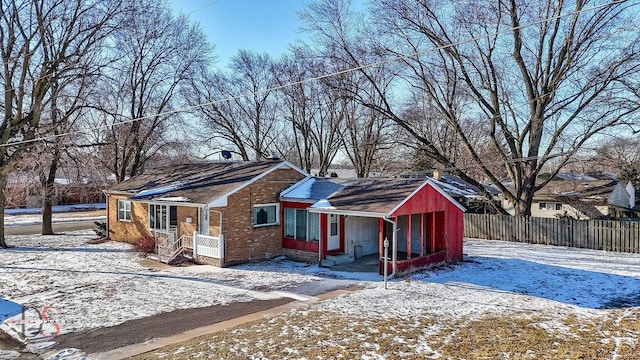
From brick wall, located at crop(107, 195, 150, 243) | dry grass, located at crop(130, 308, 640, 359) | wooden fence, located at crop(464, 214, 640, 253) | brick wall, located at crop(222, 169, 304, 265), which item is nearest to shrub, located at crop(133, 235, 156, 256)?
brick wall, located at crop(107, 195, 150, 243)

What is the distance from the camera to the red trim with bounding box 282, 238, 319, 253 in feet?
57.3

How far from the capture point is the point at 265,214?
18.3 metres

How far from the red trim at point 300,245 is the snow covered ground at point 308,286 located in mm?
757

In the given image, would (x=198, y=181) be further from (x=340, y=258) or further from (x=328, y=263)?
(x=340, y=258)

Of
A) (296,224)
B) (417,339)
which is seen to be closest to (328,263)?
(296,224)

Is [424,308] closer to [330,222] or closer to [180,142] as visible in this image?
[330,222]

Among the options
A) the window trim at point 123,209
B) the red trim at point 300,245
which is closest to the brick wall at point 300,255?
the red trim at point 300,245

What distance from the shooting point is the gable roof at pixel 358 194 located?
15.3 meters

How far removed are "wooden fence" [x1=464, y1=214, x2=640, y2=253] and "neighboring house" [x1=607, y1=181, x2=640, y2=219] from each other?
12.9m

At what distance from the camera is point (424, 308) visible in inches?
440

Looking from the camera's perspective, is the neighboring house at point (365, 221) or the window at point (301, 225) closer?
the neighboring house at point (365, 221)

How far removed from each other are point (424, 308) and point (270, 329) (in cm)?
416

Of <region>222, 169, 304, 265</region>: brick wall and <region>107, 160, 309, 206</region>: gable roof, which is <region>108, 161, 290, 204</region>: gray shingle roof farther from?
<region>222, 169, 304, 265</region>: brick wall

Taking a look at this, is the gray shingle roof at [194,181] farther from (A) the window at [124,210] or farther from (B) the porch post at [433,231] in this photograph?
(B) the porch post at [433,231]
